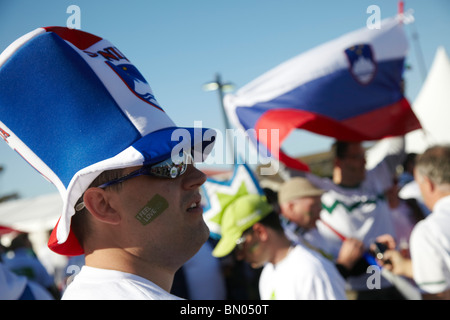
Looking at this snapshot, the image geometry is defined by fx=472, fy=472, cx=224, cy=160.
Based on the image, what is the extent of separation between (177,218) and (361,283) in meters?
2.78

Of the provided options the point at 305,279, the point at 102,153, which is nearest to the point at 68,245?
the point at 102,153

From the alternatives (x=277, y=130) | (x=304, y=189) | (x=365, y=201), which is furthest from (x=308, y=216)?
(x=277, y=130)

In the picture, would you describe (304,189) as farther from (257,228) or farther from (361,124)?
(361,124)

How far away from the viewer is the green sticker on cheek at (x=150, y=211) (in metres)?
1.47

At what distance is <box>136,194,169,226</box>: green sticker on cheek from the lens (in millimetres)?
1473

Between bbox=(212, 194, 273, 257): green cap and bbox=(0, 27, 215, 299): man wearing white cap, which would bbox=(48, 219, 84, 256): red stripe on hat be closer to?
bbox=(0, 27, 215, 299): man wearing white cap

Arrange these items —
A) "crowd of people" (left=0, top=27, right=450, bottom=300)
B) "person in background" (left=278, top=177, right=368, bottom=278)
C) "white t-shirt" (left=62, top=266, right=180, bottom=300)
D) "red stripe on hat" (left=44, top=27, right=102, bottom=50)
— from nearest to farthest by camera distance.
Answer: "white t-shirt" (left=62, top=266, right=180, bottom=300) < "crowd of people" (left=0, top=27, right=450, bottom=300) < "red stripe on hat" (left=44, top=27, right=102, bottom=50) < "person in background" (left=278, top=177, right=368, bottom=278)

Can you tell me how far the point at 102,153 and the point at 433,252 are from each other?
6.66 ft

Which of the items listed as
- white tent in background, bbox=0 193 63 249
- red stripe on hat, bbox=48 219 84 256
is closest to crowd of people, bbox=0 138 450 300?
red stripe on hat, bbox=48 219 84 256

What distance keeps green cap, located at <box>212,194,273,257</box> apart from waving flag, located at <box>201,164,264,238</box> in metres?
0.20

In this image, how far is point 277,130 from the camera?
4.61 meters

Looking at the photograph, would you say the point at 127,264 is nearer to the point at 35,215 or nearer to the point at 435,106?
the point at 35,215

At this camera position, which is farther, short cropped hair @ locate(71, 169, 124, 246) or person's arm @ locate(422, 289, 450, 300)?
person's arm @ locate(422, 289, 450, 300)

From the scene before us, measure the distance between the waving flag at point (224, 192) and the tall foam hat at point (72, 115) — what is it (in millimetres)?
2212
